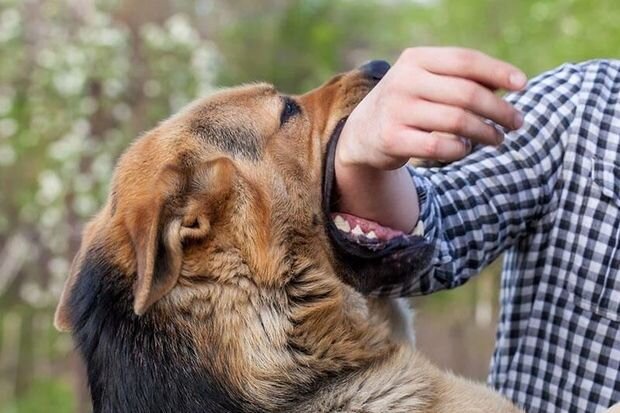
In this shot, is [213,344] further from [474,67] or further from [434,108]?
[474,67]

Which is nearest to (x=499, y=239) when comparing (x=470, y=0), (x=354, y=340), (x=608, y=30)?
(x=354, y=340)

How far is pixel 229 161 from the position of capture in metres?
2.40

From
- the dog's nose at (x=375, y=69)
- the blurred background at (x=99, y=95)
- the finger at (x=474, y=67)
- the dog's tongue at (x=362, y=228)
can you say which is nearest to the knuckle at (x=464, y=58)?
the finger at (x=474, y=67)

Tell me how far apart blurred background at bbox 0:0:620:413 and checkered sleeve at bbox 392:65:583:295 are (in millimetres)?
3435

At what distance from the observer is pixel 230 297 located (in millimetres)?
2254

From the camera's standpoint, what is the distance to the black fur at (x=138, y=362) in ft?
7.13

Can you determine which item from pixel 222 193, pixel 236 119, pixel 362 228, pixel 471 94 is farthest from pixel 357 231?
pixel 471 94


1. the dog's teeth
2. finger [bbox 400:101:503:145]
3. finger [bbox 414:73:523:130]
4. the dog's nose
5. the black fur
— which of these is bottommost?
the black fur

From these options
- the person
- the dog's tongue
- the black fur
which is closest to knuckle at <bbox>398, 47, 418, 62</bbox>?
the person

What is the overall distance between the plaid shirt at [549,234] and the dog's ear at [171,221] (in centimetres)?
59

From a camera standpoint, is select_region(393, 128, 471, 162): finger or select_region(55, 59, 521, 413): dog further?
select_region(55, 59, 521, 413): dog

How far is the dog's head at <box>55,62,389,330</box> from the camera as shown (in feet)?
7.14

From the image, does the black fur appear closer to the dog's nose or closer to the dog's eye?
the dog's eye

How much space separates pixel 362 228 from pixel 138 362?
2.30 feet
